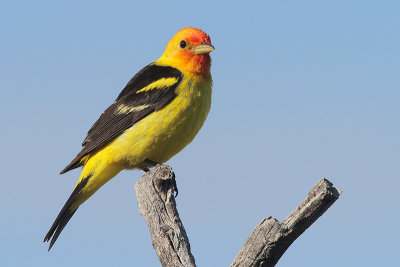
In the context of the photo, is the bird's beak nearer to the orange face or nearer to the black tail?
the orange face

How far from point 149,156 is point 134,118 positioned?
0.53 meters

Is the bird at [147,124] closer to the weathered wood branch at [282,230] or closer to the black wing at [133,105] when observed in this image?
the black wing at [133,105]

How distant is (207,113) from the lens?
7.11 metres

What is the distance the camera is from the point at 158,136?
6.71 m

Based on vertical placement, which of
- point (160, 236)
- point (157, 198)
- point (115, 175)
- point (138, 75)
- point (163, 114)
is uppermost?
point (138, 75)

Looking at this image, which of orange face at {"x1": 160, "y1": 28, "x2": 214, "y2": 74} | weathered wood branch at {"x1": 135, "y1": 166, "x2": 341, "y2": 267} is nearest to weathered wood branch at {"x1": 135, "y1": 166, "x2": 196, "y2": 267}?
weathered wood branch at {"x1": 135, "y1": 166, "x2": 341, "y2": 267}

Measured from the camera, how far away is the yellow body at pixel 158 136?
6742 millimetres

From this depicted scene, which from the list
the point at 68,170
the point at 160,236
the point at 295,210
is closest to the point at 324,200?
the point at 295,210

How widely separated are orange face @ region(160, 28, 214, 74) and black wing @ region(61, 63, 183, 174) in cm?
19

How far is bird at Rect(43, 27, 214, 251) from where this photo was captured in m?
6.78

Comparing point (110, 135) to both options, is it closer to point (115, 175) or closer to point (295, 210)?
point (115, 175)

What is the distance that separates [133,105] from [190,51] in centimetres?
113

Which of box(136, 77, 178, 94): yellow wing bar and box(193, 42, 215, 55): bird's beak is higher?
box(193, 42, 215, 55): bird's beak

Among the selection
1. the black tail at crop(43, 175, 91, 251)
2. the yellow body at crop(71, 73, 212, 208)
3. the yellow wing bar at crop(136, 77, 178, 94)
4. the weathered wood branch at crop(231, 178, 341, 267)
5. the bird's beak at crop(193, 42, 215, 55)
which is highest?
the bird's beak at crop(193, 42, 215, 55)
